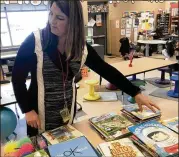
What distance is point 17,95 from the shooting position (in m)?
0.94

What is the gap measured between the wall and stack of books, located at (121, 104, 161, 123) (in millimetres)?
6123

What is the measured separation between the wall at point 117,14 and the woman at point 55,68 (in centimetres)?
626

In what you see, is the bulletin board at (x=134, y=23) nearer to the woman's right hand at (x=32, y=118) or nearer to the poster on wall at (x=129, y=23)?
the poster on wall at (x=129, y=23)

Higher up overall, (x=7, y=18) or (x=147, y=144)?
(x=7, y=18)

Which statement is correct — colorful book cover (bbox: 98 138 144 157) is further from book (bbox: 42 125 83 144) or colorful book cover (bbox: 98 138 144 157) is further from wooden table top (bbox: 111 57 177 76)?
wooden table top (bbox: 111 57 177 76)

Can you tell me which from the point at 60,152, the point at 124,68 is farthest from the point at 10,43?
the point at 60,152

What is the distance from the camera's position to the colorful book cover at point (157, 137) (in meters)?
0.86

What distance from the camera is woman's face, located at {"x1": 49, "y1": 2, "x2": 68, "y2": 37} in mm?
887

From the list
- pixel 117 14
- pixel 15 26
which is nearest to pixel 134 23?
pixel 117 14

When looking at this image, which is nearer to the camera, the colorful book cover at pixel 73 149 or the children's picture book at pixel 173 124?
the colorful book cover at pixel 73 149

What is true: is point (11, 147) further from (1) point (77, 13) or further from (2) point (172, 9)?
(2) point (172, 9)

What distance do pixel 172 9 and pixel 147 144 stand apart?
7.81 m

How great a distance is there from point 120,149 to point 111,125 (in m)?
0.20

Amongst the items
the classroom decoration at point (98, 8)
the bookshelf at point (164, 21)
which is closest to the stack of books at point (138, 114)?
the classroom decoration at point (98, 8)
